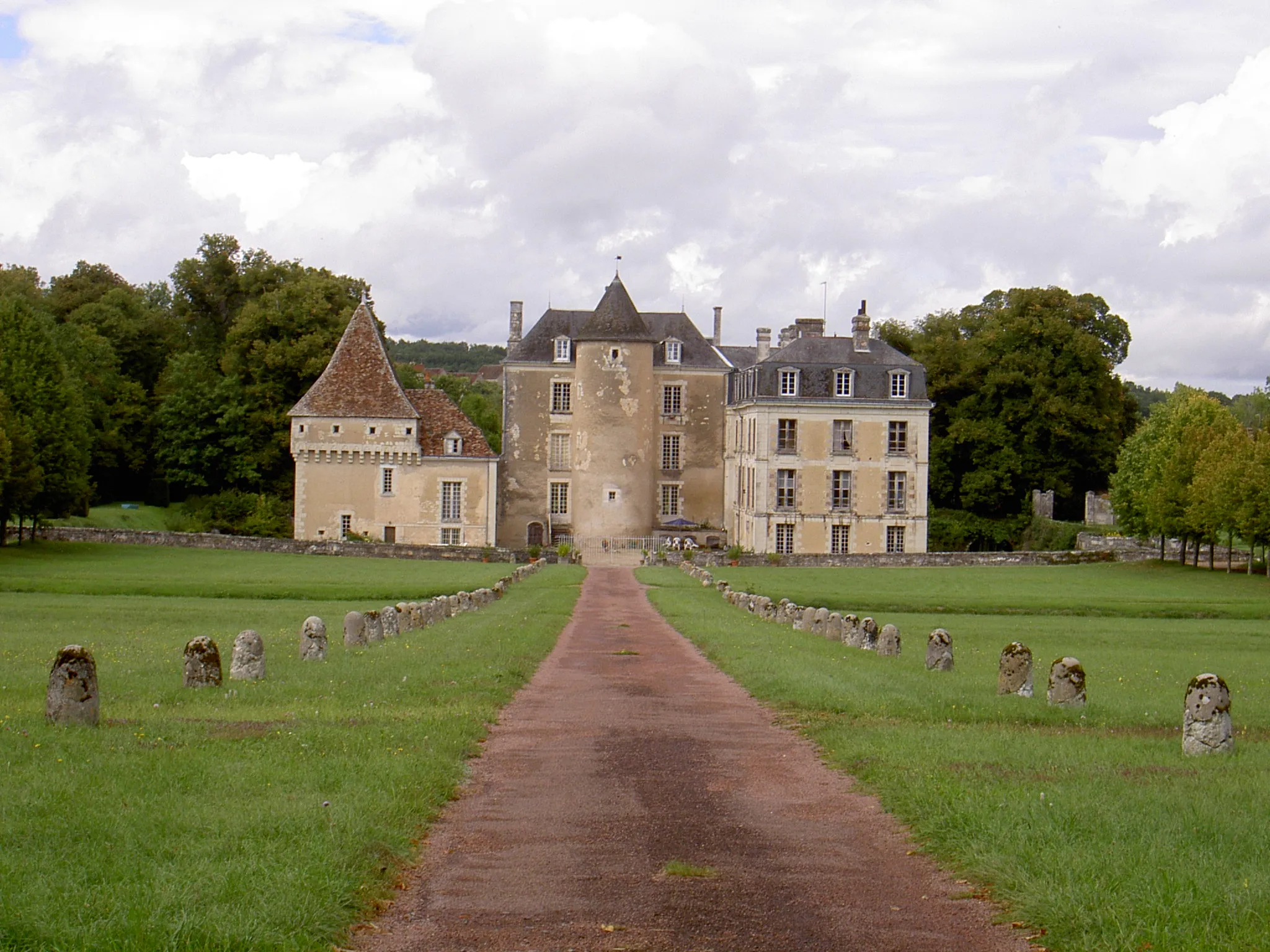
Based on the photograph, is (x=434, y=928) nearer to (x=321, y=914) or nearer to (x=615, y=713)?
(x=321, y=914)

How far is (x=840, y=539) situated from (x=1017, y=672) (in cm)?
4981

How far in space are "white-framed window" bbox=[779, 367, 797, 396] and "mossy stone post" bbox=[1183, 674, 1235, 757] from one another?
52.7 m

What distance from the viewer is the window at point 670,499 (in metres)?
70.4

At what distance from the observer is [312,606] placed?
33875 millimetres

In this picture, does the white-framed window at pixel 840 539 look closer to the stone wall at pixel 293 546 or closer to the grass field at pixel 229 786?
the stone wall at pixel 293 546

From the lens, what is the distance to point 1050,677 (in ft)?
49.8

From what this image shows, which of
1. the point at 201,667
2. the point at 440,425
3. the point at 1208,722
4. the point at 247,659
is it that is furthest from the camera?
the point at 440,425

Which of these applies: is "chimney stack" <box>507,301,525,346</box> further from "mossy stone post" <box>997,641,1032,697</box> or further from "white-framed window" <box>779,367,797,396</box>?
"mossy stone post" <box>997,641,1032,697</box>

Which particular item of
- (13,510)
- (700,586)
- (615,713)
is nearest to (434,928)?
(615,713)

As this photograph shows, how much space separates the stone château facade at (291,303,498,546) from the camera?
63.0 metres

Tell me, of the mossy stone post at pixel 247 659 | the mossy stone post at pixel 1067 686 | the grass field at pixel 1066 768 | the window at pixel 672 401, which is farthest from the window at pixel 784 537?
the mossy stone post at pixel 247 659

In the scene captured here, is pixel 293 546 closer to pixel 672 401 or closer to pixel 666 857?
pixel 672 401

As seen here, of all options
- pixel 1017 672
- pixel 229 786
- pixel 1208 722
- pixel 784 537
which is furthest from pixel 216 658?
pixel 784 537

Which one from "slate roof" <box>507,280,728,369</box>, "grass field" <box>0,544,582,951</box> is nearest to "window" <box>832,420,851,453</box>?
"slate roof" <box>507,280,728,369</box>
